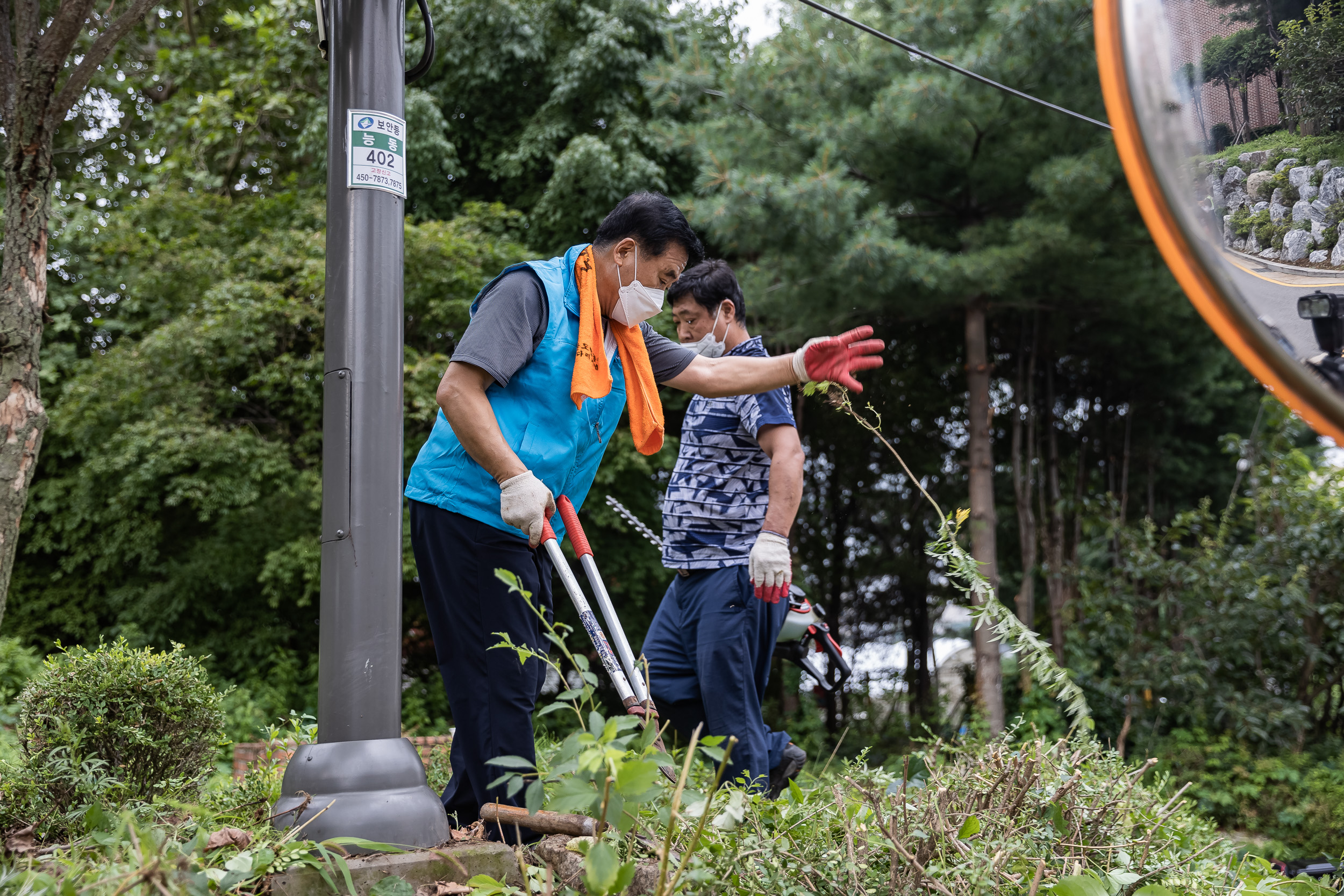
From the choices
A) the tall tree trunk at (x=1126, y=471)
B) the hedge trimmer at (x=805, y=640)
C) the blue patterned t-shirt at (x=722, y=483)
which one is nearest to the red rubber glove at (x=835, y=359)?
the blue patterned t-shirt at (x=722, y=483)

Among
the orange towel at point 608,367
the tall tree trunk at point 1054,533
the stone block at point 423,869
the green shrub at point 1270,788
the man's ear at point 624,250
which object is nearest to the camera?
the stone block at point 423,869

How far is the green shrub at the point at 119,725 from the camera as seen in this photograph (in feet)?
7.25

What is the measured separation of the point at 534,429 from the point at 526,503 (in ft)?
0.82

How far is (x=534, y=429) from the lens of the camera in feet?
7.35

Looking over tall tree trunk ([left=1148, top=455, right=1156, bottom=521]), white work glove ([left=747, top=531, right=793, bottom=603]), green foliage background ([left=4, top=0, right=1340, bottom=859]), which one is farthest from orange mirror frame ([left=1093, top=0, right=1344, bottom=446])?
tall tree trunk ([left=1148, top=455, right=1156, bottom=521])

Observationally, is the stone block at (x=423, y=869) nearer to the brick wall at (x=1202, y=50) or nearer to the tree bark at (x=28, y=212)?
the brick wall at (x=1202, y=50)

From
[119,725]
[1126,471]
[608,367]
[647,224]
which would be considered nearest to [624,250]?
[647,224]

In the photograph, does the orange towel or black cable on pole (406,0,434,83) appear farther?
black cable on pole (406,0,434,83)

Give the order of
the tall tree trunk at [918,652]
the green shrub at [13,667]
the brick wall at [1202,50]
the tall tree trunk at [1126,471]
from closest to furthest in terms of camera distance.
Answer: the brick wall at [1202,50] < the green shrub at [13,667] < the tall tree trunk at [1126,471] < the tall tree trunk at [918,652]

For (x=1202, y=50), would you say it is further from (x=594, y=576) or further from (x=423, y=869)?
(x=423, y=869)

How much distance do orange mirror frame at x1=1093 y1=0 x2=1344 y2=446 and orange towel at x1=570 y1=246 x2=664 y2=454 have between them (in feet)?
4.37

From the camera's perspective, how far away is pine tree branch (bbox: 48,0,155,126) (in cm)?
301

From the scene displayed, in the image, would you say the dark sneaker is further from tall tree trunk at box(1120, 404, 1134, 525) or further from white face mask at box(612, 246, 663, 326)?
tall tree trunk at box(1120, 404, 1134, 525)

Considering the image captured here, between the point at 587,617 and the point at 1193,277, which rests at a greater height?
the point at 1193,277
